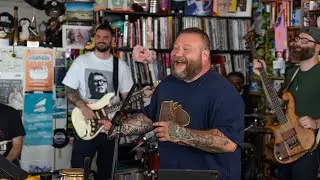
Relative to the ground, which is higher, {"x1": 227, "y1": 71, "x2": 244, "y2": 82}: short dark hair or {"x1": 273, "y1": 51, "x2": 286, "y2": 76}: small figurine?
{"x1": 273, "y1": 51, "x2": 286, "y2": 76}: small figurine

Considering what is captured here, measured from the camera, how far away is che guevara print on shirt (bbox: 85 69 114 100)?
14.4 ft

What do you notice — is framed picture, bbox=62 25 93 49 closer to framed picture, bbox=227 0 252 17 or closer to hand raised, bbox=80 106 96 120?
hand raised, bbox=80 106 96 120

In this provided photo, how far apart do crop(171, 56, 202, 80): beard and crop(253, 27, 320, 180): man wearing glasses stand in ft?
4.88

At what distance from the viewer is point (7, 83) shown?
468 centimetres

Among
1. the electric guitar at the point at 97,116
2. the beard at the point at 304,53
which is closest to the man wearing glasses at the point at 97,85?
the electric guitar at the point at 97,116

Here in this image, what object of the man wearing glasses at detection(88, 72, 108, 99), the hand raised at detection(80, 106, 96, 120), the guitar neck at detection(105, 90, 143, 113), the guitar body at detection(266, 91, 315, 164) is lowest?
the guitar body at detection(266, 91, 315, 164)

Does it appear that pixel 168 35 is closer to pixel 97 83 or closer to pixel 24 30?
pixel 97 83

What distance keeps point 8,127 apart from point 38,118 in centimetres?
113

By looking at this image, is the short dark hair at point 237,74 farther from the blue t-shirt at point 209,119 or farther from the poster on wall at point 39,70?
the blue t-shirt at point 209,119

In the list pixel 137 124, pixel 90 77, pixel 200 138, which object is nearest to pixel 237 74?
pixel 90 77

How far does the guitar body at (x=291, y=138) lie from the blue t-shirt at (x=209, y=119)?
1.36 metres

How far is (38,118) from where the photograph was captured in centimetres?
478

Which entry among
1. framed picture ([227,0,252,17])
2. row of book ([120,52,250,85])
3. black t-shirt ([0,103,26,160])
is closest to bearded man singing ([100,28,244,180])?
black t-shirt ([0,103,26,160])

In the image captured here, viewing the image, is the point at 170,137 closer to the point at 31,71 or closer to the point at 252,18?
the point at 31,71
